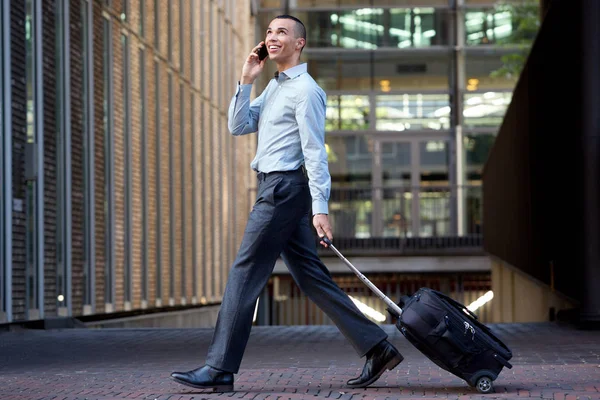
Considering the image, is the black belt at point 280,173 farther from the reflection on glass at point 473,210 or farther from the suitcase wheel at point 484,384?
the reflection on glass at point 473,210

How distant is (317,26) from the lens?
34906 millimetres

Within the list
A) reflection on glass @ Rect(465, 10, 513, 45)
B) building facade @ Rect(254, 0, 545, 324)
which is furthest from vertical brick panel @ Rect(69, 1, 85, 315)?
reflection on glass @ Rect(465, 10, 513, 45)

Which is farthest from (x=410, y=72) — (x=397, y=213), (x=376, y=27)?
(x=397, y=213)

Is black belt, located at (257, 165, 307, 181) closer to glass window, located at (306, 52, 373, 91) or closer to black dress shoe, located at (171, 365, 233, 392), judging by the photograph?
black dress shoe, located at (171, 365, 233, 392)

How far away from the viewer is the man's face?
5871 mm

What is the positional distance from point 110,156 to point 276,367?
10.3 meters

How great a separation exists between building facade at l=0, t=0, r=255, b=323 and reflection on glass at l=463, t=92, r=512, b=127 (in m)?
8.84

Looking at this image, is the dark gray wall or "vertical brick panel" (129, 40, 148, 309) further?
"vertical brick panel" (129, 40, 148, 309)

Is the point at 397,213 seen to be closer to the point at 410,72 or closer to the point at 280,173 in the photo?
the point at 410,72

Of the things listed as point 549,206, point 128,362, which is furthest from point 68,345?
point 549,206

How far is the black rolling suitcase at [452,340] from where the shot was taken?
5.68 m

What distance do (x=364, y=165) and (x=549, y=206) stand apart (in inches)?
837

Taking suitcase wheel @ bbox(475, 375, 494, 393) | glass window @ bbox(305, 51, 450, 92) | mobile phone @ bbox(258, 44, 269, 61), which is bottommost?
suitcase wheel @ bbox(475, 375, 494, 393)

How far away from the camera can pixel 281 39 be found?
587cm
